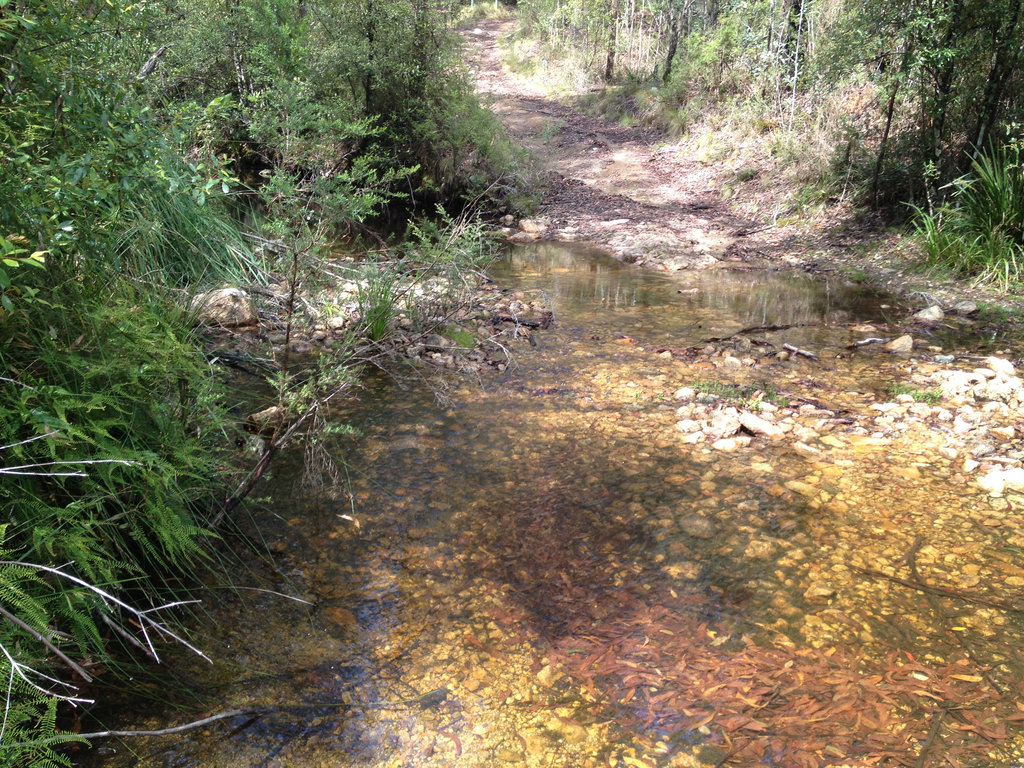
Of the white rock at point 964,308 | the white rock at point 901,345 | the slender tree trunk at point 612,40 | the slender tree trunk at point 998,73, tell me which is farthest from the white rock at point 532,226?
the slender tree trunk at point 612,40

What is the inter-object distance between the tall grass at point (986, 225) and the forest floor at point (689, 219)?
22 centimetres

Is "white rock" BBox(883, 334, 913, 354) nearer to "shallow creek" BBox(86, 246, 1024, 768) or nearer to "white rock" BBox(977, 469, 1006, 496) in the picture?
"shallow creek" BBox(86, 246, 1024, 768)

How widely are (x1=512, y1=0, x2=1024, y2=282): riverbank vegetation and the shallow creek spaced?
4.48 meters

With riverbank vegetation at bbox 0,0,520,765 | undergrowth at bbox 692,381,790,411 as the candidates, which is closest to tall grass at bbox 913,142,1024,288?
undergrowth at bbox 692,381,790,411

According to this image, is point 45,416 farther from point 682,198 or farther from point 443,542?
point 682,198

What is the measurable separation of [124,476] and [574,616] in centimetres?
183

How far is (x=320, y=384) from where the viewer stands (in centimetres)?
322

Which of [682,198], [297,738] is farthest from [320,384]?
[682,198]

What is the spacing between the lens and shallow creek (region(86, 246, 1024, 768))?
2.34 metres

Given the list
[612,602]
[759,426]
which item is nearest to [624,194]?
[759,426]

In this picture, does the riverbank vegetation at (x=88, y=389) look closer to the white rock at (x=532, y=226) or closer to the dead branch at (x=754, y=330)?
the dead branch at (x=754, y=330)

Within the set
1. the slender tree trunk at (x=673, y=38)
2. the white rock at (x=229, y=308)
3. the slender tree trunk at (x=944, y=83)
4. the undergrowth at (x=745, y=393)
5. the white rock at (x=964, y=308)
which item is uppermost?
the slender tree trunk at (x=673, y=38)

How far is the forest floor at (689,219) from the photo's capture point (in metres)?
8.62

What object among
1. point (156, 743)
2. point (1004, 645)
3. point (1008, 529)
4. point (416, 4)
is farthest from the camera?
point (416, 4)
